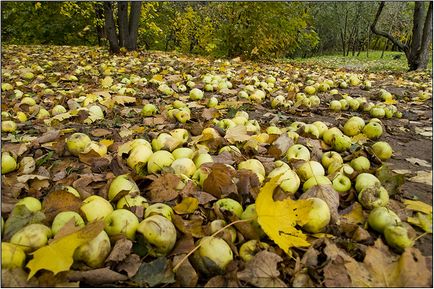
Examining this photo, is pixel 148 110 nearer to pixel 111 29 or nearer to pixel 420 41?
pixel 111 29

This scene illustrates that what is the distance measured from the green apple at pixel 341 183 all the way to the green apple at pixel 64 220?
1457mm

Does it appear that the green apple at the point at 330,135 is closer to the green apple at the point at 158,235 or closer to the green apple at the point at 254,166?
the green apple at the point at 254,166

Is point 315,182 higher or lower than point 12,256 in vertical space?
higher

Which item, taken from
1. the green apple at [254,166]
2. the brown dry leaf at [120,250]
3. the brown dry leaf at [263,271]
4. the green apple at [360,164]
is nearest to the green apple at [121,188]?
the brown dry leaf at [120,250]

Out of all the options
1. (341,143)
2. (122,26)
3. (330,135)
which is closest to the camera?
(341,143)

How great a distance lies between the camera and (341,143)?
9.32 feet

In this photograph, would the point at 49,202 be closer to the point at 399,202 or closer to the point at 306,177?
the point at 306,177

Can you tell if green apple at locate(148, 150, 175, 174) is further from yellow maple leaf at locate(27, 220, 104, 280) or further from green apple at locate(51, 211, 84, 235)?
yellow maple leaf at locate(27, 220, 104, 280)

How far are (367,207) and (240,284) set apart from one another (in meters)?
0.94

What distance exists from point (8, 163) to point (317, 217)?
2014 millimetres

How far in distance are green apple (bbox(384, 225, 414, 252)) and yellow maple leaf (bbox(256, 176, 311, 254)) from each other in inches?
15.9

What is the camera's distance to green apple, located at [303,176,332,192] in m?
2.12

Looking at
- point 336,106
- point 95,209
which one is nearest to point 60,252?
point 95,209

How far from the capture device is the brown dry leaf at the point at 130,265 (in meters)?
1.52
